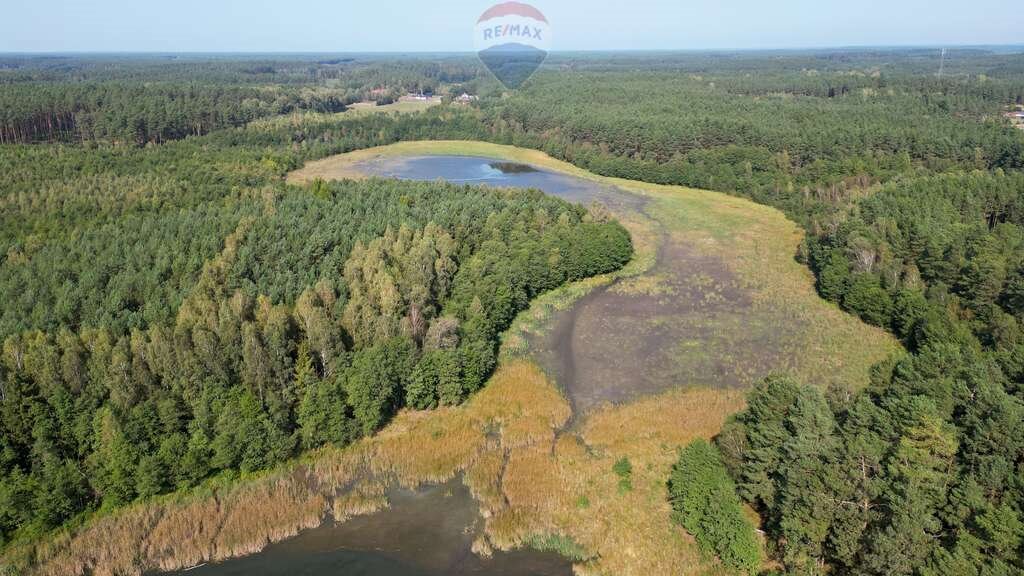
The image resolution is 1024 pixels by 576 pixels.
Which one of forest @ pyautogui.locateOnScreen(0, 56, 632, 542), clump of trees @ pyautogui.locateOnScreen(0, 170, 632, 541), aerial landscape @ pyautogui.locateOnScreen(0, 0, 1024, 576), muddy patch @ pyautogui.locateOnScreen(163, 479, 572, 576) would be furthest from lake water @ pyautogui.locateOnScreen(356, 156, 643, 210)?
muddy patch @ pyautogui.locateOnScreen(163, 479, 572, 576)

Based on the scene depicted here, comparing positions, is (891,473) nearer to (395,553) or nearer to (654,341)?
(395,553)

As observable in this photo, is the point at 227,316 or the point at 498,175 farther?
the point at 498,175

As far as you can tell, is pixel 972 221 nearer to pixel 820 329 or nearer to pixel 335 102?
pixel 820 329

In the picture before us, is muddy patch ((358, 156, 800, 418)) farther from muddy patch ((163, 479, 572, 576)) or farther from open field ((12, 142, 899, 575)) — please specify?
muddy patch ((163, 479, 572, 576))

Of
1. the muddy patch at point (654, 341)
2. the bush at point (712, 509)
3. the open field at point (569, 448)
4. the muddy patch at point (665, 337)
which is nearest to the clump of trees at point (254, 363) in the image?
the open field at point (569, 448)

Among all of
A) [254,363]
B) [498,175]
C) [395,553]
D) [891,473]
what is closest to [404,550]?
[395,553]

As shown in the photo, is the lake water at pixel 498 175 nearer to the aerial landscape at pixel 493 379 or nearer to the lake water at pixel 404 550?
the aerial landscape at pixel 493 379
